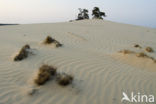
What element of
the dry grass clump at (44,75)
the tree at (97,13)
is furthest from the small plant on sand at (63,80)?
the tree at (97,13)

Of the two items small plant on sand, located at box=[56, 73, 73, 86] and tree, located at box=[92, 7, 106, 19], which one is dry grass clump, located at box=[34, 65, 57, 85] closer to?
small plant on sand, located at box=[56, 73, 73, 86]

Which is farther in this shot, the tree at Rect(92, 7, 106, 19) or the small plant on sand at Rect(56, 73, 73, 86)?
the tree at Rect(92, 7, 106, 19)

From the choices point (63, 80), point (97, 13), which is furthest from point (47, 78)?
point (97, 13)

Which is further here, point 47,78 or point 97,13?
point 97,13

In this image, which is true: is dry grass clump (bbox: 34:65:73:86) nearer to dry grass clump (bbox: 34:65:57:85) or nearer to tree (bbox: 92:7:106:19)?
dry grass clump (bbox: 34:65:57:85)

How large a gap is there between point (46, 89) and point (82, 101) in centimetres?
84

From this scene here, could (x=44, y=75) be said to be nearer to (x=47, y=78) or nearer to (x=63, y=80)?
(x=47, y=78)

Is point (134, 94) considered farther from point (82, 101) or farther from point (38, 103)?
point (38, 103)

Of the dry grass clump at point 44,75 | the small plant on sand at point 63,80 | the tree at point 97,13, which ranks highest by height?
Result: the tree at point 97,13

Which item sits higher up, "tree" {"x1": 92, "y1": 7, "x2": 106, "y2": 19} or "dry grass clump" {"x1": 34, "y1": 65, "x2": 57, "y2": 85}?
"tree" {"x1": 92, "y1": 7, "x2": 106, "y2": 19}

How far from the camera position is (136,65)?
6.39 meters

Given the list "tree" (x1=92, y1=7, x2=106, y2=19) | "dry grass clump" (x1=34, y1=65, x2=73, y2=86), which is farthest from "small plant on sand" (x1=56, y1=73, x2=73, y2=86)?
"tree" (x1=92, y1=7, x2=106, y2=19)

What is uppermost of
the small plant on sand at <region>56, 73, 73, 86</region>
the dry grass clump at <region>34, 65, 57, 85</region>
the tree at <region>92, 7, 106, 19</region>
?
the tree at <region>92, 7, 106, 19</region>

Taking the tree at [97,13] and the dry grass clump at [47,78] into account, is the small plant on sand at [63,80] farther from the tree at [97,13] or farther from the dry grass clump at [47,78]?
the tree at [97,13]
